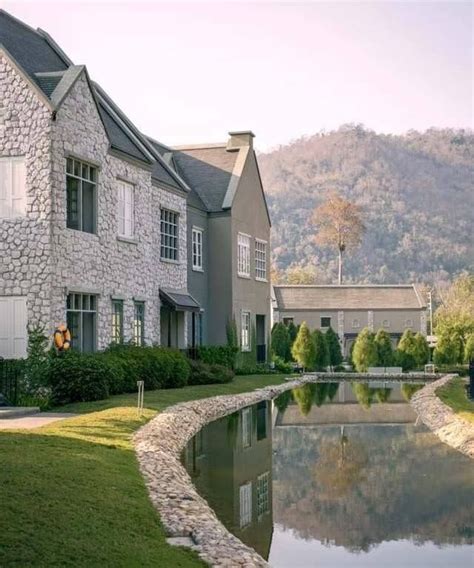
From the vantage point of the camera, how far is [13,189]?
2244 cm

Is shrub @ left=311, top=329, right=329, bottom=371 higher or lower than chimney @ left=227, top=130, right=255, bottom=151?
lower

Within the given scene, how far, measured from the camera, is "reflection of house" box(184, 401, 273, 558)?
11.0 metres

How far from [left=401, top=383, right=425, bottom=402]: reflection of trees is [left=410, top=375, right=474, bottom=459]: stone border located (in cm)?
272

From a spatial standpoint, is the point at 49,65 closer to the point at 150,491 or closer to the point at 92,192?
the point at 92,192

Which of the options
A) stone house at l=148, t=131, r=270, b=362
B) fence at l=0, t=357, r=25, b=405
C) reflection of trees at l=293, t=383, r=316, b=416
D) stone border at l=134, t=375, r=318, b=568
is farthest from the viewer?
stone house at l=148, t=131, r=270, b=362

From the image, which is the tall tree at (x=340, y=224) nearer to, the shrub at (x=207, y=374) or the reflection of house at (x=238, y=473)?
the shrub at (x=207, y=374)

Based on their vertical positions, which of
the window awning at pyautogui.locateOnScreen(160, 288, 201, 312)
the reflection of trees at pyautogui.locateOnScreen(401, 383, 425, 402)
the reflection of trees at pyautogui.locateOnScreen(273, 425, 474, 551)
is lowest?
the reflection of trees at pyautogui.locateOnScreen(273, 425, 474, 551)

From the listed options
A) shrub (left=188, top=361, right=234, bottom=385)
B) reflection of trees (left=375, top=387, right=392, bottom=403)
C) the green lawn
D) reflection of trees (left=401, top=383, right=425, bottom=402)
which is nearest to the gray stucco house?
shrub (left=188, top=361, right=234, bottom=385)

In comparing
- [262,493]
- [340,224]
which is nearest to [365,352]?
[262,493]

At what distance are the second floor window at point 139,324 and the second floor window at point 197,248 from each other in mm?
7125

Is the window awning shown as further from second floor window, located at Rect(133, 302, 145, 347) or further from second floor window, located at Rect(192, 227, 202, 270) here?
second floor window, located at Rect(192, 227, 202, 270)

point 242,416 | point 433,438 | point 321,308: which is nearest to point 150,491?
point 433,438

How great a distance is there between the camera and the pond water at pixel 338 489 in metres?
10.1

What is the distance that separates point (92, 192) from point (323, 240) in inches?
2667
